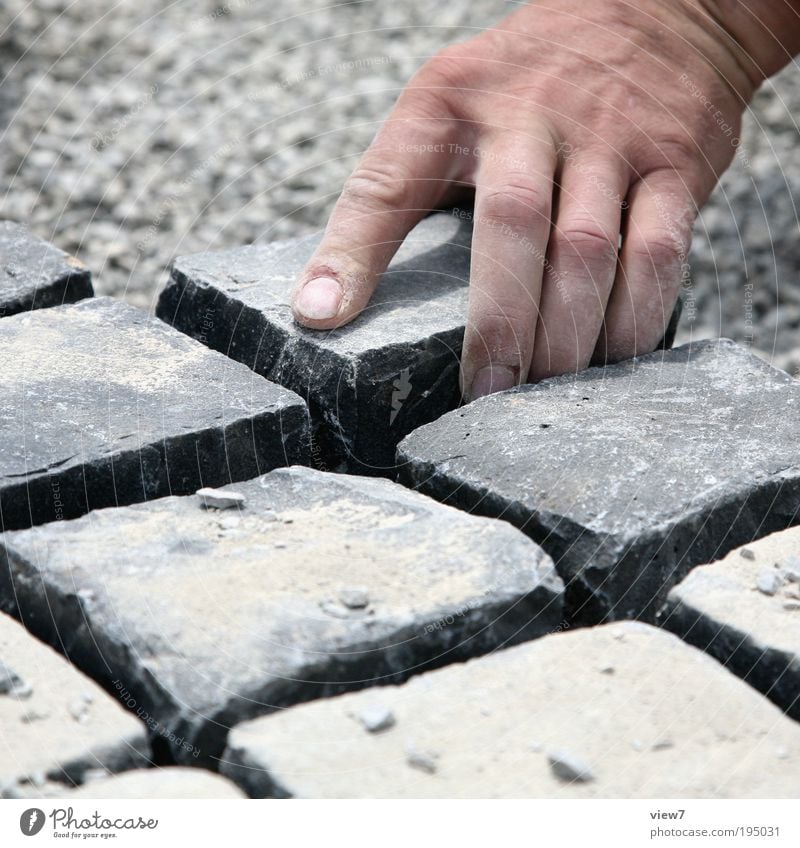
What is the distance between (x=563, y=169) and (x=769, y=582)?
87cm

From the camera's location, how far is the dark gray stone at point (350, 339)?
5.30 ft

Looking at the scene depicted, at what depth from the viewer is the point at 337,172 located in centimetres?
346

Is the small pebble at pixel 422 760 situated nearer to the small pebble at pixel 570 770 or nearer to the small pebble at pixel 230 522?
the small pebble at pixel 570 770

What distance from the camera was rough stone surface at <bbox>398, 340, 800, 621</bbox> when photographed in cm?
133

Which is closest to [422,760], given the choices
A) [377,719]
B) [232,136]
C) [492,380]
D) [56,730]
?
[377,719]

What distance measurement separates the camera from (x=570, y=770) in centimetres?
101

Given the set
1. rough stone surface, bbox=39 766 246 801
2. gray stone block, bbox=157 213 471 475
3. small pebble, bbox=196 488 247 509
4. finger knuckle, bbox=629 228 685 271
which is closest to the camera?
rough stone surface, bbox=39 766 246 801

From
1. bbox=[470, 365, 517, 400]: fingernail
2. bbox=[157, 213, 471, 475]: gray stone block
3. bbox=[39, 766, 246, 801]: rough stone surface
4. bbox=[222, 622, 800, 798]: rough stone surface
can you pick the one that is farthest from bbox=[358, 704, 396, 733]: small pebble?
bbox=[470, 365, 517, 400]: fingernail

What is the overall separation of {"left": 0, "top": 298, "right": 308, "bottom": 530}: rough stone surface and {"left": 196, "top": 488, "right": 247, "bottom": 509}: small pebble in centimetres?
11

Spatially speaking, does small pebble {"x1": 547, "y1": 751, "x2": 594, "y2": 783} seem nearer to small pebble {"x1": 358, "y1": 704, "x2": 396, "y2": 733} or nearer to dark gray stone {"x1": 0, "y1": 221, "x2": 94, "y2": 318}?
small pebble {"x1": 358, "y1": 704, "x2": 396, "y2": 733}

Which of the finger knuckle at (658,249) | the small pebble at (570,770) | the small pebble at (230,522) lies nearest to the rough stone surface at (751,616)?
the small pebble at (570,770)

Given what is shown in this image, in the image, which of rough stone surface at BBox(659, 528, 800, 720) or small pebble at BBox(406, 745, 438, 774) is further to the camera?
rough stone surface at BBox(659, 528, 800, 720)

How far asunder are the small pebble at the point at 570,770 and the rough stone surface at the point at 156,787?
0.28 metres

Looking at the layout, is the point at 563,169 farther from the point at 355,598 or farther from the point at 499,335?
the point at 355,598
